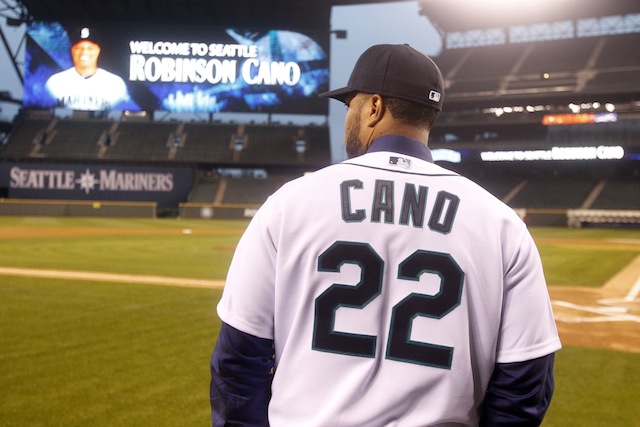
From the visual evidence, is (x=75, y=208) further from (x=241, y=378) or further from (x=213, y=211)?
(x=241, y=378)

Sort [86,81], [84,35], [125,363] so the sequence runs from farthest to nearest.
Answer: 1. [84,35]
2. [86,81]
3. [125,363]

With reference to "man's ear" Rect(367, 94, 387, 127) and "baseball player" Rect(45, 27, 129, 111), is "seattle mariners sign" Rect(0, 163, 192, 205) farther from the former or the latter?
"man's ear" Rect(367, 94, 387, 127)

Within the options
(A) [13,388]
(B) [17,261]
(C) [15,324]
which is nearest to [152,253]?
(B) [17,261]

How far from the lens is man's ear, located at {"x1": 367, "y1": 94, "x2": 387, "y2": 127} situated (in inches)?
74.5

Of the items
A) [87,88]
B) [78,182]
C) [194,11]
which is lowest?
[78,182]

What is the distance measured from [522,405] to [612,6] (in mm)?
49099

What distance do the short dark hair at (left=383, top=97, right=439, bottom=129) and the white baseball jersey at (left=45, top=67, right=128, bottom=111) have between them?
48956 millimetres

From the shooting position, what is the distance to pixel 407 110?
1890mm

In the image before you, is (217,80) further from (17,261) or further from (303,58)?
(17,261)

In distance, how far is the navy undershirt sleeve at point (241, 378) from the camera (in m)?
Answer: 1.77

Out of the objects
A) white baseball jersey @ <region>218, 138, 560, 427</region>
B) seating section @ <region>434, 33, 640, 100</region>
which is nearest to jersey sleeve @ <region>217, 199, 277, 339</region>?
white baseball jersey @ <region>218, 138, 560, 427</region>

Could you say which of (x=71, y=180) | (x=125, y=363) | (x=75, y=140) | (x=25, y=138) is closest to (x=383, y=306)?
(x=125, y=363)

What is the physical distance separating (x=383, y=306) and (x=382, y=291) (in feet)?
0.14

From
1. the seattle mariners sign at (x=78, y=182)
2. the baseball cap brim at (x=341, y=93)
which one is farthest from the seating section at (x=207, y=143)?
the baseball cap brim at (x=341, y=93)
